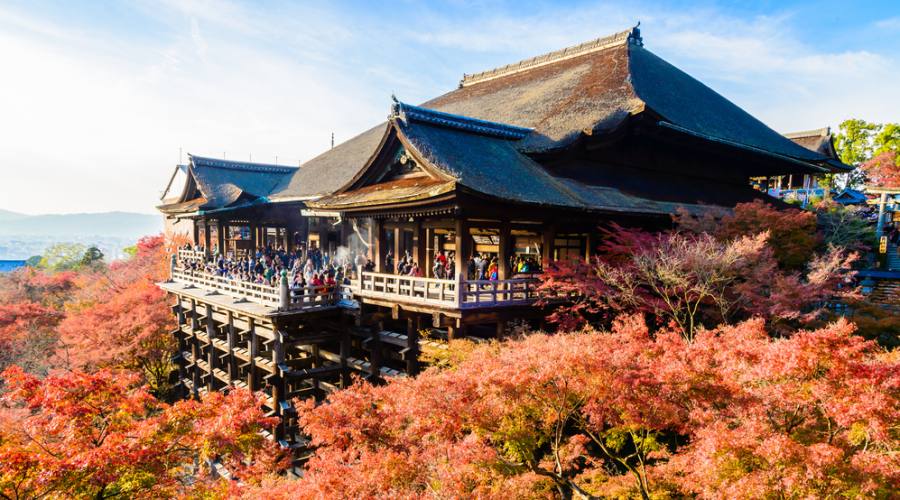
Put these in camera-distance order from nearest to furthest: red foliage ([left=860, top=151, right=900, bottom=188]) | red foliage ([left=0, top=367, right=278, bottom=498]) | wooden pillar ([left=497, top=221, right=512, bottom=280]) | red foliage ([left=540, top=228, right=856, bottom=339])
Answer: red foliage ([left=0, top=367, right=278, bottom=498]), red foliage ([left=540, top=228, right=856, bottom=339]), wooden pillar ([left=497, top=221, right=512, bottom=280]), red foliage ([left=860, top=151, right=900, bottom=188])

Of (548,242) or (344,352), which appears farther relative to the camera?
(344,352)

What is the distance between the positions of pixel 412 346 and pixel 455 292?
2814 millimetres

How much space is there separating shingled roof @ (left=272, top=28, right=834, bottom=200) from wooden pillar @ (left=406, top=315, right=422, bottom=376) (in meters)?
A: 6.47

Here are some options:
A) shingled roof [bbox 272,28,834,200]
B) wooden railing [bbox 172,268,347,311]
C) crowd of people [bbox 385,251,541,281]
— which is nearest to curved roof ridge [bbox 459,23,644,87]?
shingled roof [bbox 272,28,834,200]

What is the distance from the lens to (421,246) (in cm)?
1599

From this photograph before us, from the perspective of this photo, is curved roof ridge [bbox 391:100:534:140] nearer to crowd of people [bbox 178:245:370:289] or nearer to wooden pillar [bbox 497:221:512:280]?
wooden pillar [bbox 497:221:512:280]

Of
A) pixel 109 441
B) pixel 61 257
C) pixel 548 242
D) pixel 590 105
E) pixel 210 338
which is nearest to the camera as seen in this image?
pixel 109 441

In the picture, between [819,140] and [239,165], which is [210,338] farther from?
[819,140]

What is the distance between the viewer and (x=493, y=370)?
7.56 meters

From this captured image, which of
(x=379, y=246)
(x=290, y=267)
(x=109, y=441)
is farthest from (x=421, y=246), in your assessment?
(x=109, y=441)

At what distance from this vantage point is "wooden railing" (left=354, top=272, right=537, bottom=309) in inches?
438

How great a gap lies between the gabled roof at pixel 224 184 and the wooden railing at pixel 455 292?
11.8 metres

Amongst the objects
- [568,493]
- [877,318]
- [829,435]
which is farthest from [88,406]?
[877,318]

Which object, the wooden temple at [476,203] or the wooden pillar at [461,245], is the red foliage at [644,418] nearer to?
the wooden pillar at [461,245]
